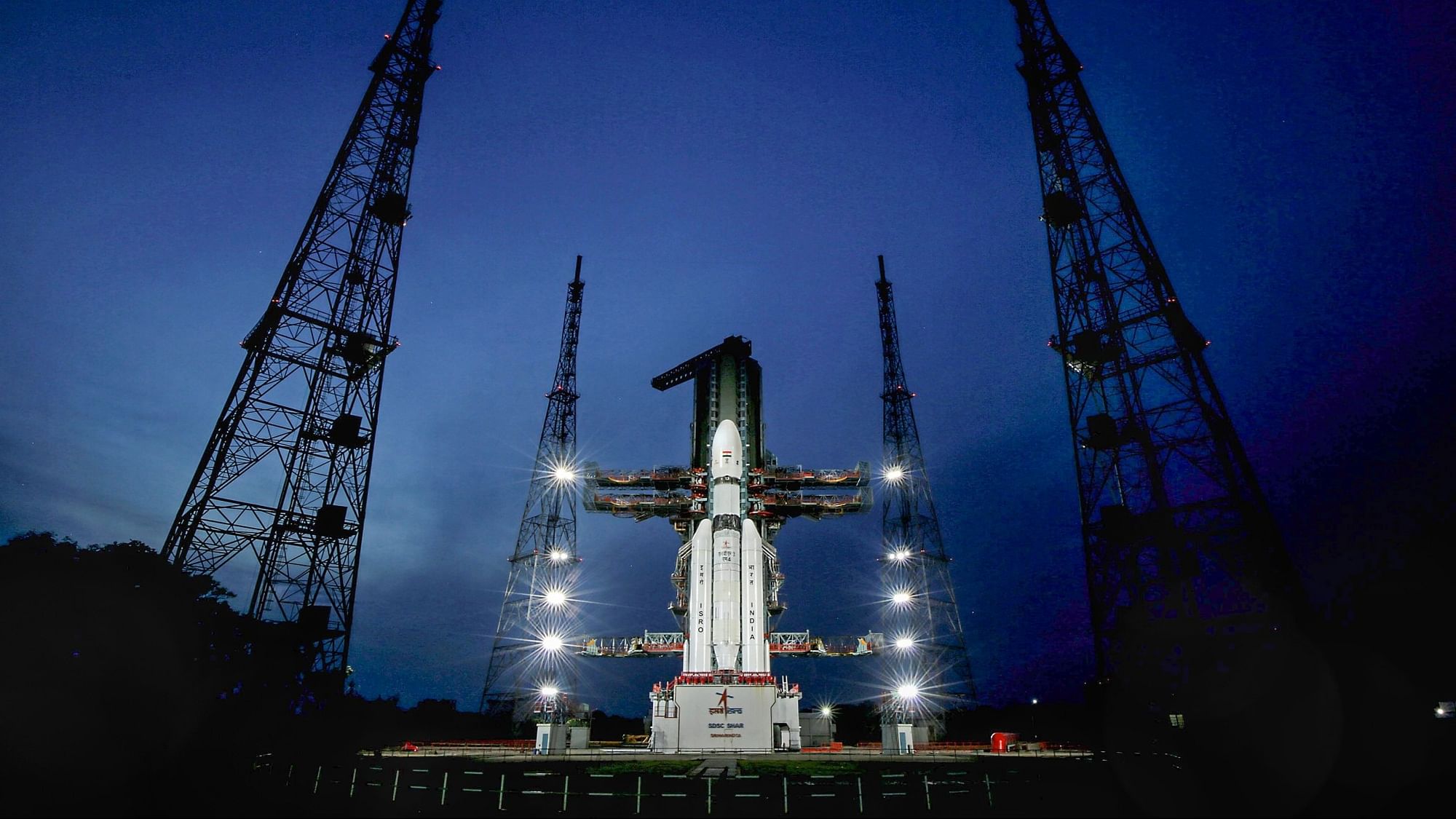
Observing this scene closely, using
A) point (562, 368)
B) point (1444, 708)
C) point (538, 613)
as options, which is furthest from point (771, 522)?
point (1444, 708)

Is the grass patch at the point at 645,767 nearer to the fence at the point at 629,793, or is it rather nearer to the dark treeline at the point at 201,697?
the fence at the point at 629,793

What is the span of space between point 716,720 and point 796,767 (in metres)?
10.2

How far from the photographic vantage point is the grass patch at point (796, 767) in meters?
26.0

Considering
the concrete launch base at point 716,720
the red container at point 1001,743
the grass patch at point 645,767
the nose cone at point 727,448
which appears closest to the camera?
the grass patch at point 645,767

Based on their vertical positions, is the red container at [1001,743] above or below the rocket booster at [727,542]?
below

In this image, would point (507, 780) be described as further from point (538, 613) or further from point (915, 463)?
point (915, 463)

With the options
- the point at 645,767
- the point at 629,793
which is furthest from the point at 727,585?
the point at 629,793

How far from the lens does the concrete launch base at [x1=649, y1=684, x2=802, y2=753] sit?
36.5 metres

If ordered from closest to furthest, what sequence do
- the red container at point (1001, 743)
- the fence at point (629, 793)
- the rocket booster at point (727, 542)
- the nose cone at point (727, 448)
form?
the fence at point (629, 793) → the red container at point (1001, 743) → the rocket booster at point (727, 542) → the nose cone at point (727, 448)

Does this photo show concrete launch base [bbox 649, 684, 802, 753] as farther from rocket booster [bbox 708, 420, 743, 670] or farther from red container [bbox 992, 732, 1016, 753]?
red container [bbox 992, 732, 1016, 753]

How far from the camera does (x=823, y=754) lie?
110ft

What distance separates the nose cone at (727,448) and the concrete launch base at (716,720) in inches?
570

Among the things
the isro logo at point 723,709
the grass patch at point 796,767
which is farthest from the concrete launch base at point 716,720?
the grass patch at point 796,767

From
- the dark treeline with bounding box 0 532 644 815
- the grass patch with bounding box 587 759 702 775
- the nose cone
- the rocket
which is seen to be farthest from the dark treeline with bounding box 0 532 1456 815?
the nose cone
